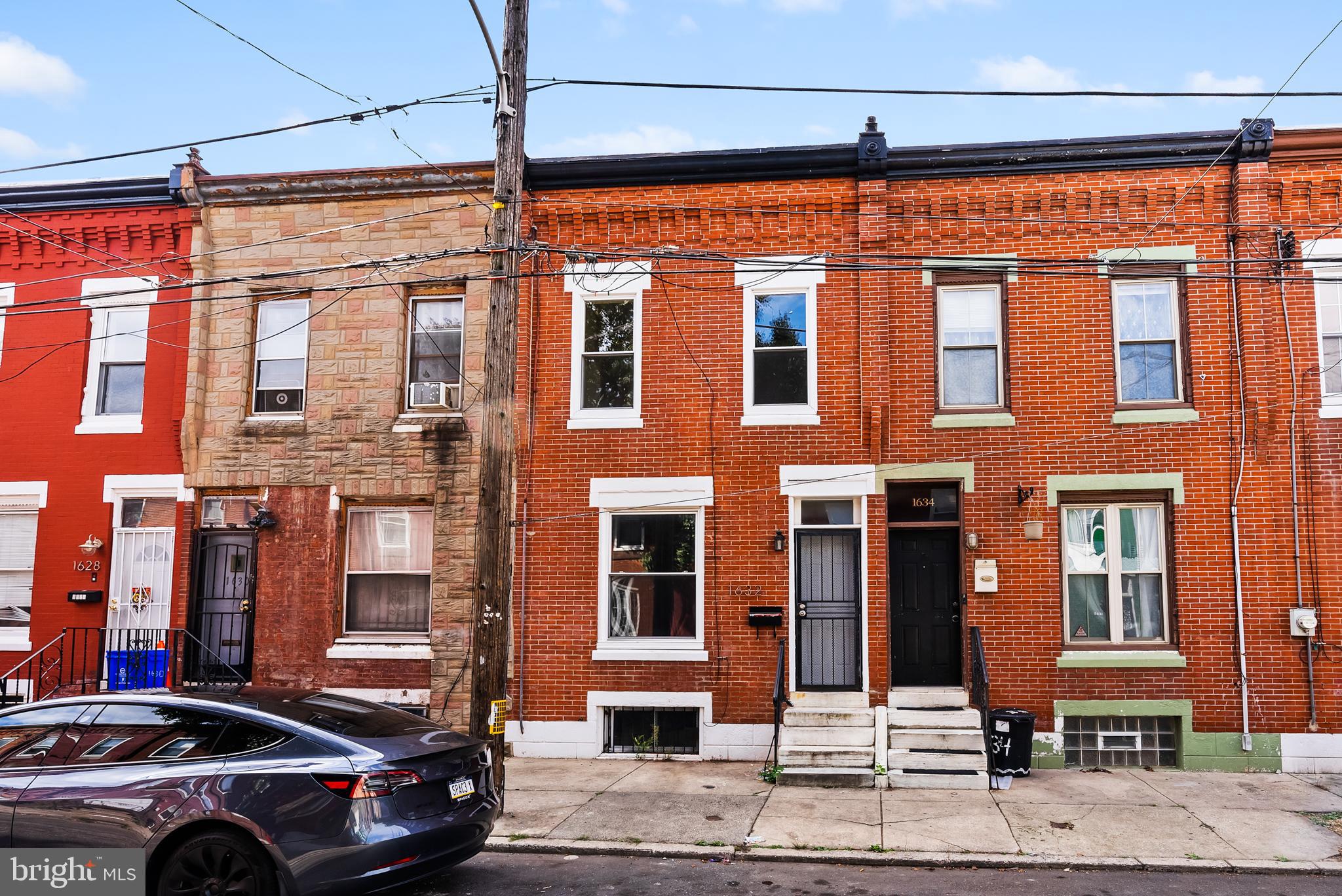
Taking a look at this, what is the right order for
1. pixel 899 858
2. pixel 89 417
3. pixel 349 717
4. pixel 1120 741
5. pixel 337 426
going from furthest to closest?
pixel 89 417 → pixel 337 426 → pixel 1120 741 → pixel 899 858 → pixel 349 717

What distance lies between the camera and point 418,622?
1303 centimetres

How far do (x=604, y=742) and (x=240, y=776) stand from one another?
675cm

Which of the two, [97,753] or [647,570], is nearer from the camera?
[97,753]

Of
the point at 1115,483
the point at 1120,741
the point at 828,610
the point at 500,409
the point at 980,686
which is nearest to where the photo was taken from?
the point at 500,409

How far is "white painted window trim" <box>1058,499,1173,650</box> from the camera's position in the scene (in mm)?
11875

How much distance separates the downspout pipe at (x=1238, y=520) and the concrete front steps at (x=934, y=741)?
3.06 meters

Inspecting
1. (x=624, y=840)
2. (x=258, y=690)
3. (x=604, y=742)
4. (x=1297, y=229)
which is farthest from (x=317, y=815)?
(x=1297, y=229)

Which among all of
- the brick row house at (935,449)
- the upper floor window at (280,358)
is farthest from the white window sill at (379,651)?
the upper floor window at (280,358)

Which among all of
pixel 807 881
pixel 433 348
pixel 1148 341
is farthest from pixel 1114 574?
pixel 433 348

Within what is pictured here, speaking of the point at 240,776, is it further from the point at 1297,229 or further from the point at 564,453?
the point at 1297,229

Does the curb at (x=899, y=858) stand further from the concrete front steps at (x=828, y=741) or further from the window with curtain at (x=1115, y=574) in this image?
the window with curtain at (x=1115, y=574)

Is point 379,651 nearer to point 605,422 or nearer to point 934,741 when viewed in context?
point 605,422

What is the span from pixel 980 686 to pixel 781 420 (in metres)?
3.93

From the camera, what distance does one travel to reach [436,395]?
43.8ft
